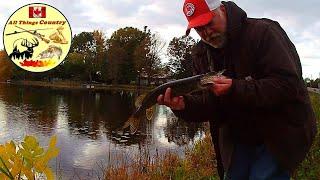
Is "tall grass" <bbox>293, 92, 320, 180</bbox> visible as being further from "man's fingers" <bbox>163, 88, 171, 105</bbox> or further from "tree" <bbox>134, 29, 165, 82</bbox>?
"tree" <bbox>134, 29, 165, 82</bbox>

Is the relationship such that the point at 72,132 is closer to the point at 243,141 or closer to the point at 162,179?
the point at 162,179

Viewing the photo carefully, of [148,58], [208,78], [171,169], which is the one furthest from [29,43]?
[148,58]

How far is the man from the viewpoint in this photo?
276 centimetres

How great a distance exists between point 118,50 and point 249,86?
71909mm

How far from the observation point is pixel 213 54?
3.21 m

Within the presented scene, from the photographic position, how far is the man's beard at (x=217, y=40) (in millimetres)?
3016

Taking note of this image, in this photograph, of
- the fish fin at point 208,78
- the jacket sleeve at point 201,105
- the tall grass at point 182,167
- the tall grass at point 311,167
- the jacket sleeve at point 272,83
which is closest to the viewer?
the jacket sleeve at point 272,83

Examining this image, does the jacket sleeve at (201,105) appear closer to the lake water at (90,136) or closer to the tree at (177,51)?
the lake water at (90,136)

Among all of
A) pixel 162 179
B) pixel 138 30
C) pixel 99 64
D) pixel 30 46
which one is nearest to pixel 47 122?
pixel 162 179

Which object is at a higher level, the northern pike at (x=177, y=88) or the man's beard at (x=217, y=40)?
the man's beard at (x=217, y=40)

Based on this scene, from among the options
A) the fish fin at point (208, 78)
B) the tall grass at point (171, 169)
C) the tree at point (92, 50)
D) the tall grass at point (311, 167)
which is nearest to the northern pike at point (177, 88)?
the fish fin at point (208, 78)

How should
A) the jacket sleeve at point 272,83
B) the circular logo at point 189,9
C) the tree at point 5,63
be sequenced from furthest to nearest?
1. the tree at point 5,63
2. the circular logo at point 189,9
3. the jacket sleeve at point 272,83

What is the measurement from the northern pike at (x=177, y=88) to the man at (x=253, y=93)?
64 millimetres

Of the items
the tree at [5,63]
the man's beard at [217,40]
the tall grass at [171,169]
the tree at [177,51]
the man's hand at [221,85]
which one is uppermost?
the tree at [177,51]
